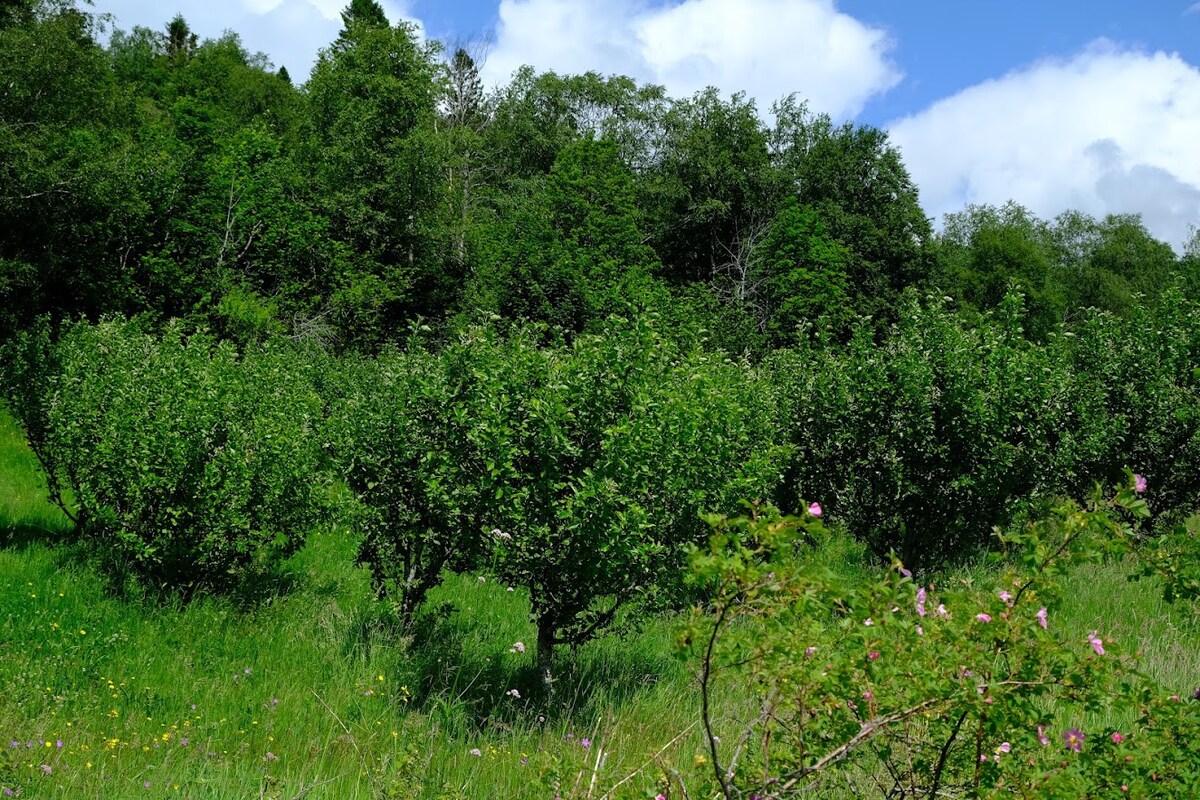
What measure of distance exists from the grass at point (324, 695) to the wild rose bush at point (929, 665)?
2.25 feet

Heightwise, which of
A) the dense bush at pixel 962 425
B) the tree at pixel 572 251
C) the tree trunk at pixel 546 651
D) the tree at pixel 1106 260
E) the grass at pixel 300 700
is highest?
the tree at pixel 1106 260

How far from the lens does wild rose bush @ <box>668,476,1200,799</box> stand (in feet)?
9.29

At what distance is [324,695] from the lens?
23.3 ft

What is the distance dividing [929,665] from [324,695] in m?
5.46

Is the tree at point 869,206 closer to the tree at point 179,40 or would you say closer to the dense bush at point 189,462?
the dense bush at point 189,462

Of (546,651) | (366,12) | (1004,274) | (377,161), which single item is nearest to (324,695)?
(546,651)

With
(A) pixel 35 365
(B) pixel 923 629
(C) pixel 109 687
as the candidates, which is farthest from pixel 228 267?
(B) pixel 923 629

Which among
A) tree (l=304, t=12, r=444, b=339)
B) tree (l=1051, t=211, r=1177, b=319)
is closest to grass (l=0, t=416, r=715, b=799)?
tree (l=304, t=12, r=444, b=339)

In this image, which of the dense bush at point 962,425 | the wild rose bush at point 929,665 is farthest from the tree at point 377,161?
the wild rose bush at point 929,665

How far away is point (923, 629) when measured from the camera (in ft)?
10.6

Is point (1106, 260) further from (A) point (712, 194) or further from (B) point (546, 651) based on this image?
(B) point (546, 651)

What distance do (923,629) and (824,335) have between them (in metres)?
10.6

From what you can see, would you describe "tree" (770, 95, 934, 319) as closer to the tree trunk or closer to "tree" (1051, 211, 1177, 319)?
"tree" (1051, 211, 1177, 319)

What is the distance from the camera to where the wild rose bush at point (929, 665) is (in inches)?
111
